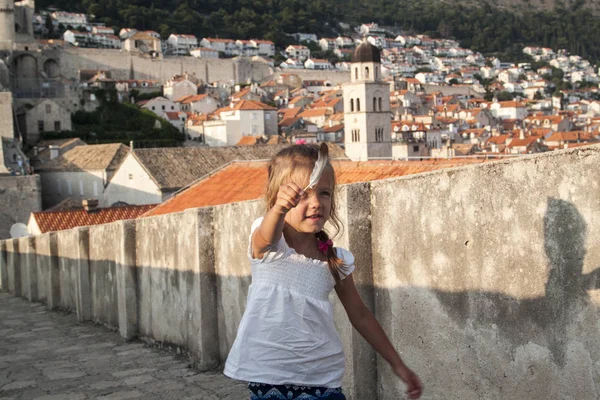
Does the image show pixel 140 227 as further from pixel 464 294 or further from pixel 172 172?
pixel 172 172

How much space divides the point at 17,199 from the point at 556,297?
161ft

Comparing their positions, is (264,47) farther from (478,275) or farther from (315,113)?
(478,275)

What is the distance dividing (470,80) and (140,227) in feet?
612

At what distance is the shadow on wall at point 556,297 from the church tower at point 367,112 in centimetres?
6453

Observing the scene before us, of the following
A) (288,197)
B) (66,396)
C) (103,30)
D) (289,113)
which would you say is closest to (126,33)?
(103,30)

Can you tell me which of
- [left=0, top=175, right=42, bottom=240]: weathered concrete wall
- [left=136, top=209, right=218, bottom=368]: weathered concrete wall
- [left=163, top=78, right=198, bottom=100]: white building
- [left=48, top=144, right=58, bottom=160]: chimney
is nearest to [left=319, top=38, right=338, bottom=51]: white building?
[left=163, top=78, right=198, bottom=100]: white building

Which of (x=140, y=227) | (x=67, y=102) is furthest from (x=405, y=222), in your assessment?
(x=67, y=102)

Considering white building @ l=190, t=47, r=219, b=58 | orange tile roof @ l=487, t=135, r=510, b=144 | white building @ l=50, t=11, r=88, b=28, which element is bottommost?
orange tile roof @ l=487, t=135, r=510, b=144

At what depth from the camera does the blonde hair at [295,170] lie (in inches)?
120

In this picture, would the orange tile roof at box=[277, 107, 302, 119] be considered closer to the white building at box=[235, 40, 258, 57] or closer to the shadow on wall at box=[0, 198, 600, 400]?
the white building at box=[235, 40, 258, 57]

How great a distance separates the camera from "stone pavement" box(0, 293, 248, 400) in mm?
5723

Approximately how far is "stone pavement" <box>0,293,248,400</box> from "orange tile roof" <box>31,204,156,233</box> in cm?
2011

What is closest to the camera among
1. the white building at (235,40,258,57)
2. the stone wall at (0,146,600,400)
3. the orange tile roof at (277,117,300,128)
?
the stone wall at (0,146,600,400)

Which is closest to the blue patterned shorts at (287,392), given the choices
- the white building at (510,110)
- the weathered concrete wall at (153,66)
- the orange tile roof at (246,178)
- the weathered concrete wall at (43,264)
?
the weathered concrete wall at (43,264)
